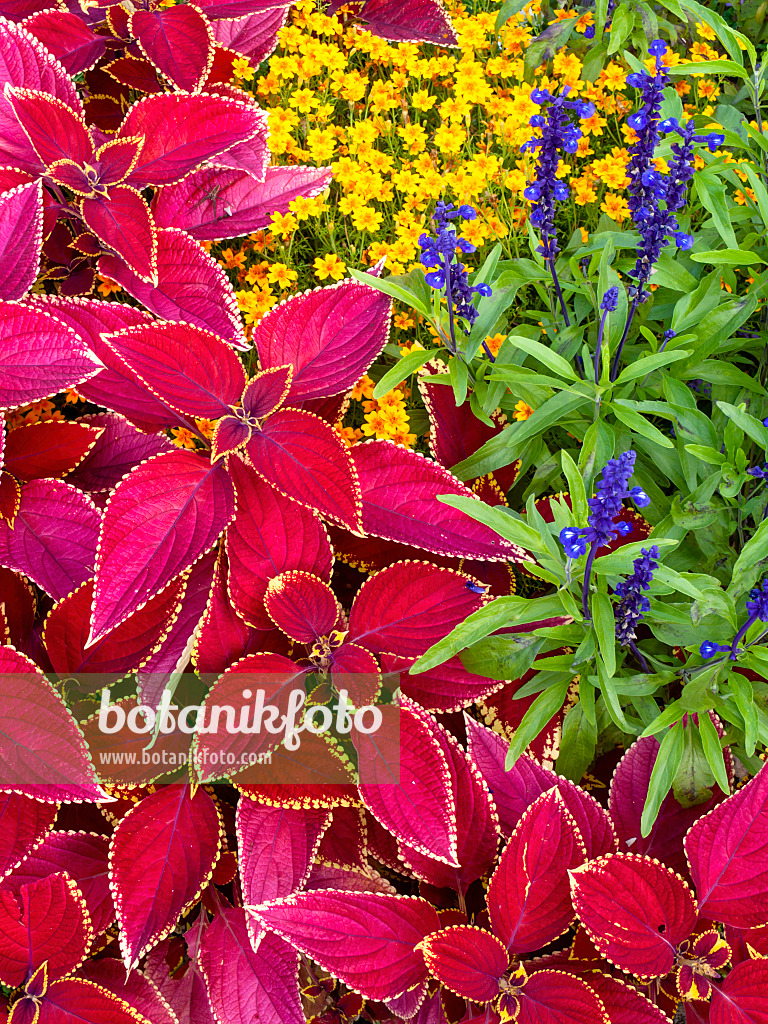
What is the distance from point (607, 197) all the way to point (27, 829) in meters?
1.97

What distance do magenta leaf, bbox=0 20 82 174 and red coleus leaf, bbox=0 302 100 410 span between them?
0.42 metres

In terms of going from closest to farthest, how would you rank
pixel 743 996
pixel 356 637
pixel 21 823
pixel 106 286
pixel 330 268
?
pixel 743 996 < pixel 21 823 < pixel 356 637 < pixel 106 286 < pixel 330 268

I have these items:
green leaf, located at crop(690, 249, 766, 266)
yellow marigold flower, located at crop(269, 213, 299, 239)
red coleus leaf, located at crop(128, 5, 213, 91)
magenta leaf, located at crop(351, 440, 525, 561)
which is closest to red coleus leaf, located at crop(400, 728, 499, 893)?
magenta leaf, located at crop(351, 440, 525, 561)

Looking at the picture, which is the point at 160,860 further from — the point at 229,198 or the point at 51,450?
the point at 229,198

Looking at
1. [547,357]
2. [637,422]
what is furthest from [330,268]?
[637,422]

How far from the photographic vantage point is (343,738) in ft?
4.52

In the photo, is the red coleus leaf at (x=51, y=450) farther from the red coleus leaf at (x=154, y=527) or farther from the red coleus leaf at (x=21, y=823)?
the red coleus leaf at (x=21, y=823)

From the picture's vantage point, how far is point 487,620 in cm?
118

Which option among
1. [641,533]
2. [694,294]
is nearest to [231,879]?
[641,533]

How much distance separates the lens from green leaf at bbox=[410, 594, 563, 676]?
1.18 metres

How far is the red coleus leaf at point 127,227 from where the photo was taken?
148 cm

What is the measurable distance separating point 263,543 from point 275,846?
0.48 m

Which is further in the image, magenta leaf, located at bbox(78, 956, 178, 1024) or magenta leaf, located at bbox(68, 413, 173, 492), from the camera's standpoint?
magenta leaf, located at bbox(68, 413, 173, 492)

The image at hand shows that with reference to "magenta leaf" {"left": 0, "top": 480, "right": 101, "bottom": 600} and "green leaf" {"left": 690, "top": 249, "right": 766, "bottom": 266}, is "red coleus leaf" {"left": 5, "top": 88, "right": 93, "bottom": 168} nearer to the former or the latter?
"magenta leaf" {"left": 0, "top": 480, "right": 101, "bottom": 600}
